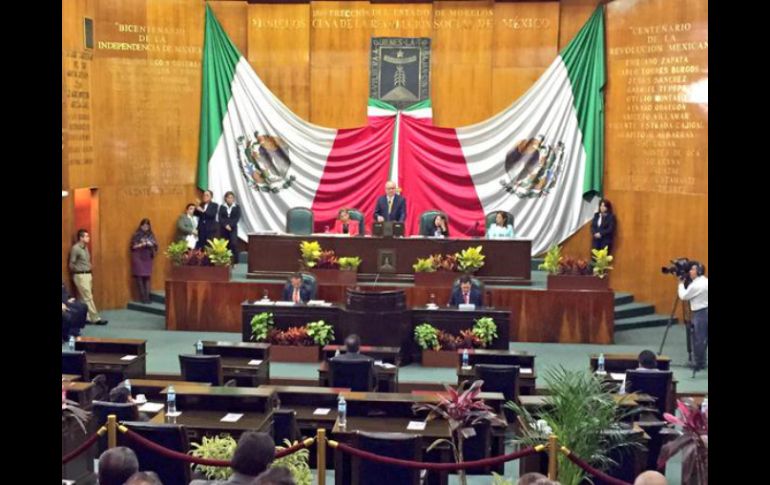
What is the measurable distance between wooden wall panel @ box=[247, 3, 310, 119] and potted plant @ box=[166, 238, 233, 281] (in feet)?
14.1

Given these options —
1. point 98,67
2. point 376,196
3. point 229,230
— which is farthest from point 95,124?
point 376,196

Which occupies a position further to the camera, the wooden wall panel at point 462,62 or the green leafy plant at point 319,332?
the wooden wall panel at point 462,62

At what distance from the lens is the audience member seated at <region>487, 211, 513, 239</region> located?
1466 cm

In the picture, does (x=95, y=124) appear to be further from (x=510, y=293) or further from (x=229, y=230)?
(x=510, y=293)

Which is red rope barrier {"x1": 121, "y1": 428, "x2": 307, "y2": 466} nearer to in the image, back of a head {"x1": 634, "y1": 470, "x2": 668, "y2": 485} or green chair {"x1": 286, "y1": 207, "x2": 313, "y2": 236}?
back of a head {"x1": 634, "y1": 470, "x2": 668, "y2": 485}

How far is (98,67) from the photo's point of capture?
1574 centimetres

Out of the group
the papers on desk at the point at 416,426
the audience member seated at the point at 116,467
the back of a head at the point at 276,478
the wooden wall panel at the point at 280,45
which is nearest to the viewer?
the back of a head at the point at 276,478

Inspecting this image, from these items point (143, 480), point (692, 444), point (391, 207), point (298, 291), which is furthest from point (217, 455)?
point (391, 207)

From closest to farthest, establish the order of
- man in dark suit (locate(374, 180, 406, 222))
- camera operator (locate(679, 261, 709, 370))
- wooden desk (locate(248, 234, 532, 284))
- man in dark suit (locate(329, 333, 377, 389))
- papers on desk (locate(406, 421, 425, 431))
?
papers on desk (locate(406, 421, 425, 431)) < man in dark suit (locate(329, 333, 377, 389)) < camera operator (locate(679, 261, 709, 370)) < wooden desk (locate(248, 234, 532, 284)) < man in dark suit (locate(374, 180, 406, 222))

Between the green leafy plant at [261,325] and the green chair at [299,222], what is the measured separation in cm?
265

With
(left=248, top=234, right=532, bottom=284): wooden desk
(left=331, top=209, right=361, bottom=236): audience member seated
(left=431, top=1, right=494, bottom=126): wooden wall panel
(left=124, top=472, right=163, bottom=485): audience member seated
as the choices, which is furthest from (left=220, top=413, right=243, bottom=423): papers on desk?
(left=431, top=1, right=494, bottom=126): wooden wall panel

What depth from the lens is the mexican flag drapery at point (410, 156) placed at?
55.2ft

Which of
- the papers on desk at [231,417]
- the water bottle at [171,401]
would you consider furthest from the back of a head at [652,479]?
the water bottle at [171,401]

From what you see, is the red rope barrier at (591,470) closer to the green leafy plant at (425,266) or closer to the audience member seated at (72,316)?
the green leafy plant at (425,266)
